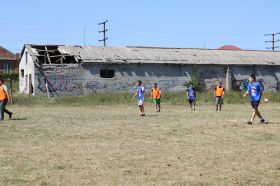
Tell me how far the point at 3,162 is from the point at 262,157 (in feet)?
16.5

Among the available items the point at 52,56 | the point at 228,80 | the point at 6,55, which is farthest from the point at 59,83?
the point at 6,55

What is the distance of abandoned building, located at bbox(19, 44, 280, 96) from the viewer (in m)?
41.8

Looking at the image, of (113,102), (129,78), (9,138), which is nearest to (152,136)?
(9,138)

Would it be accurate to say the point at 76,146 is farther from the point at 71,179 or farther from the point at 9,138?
the point at 71,179

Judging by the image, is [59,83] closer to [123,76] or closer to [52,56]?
[52,56]

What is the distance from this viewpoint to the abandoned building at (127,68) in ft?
137

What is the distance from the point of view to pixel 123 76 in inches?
1734

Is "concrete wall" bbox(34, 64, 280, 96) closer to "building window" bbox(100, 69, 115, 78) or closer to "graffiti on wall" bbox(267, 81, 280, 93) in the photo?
"building window" bbox(100, 69, 115, 78)

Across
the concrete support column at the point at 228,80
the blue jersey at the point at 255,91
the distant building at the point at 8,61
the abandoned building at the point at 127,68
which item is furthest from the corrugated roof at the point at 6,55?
the blue jersey at the point at 255,91

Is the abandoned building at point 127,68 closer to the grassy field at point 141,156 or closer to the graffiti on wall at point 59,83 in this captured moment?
the graffiti on wall at point 59,83

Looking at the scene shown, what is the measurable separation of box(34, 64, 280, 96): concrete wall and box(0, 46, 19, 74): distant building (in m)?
33.0

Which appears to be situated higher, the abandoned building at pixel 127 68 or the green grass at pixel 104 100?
the abandoned building at pixel 127 68

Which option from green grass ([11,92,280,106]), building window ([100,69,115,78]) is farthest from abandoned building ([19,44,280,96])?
green grass ([11,92,280,106])

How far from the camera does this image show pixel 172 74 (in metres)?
45.9
